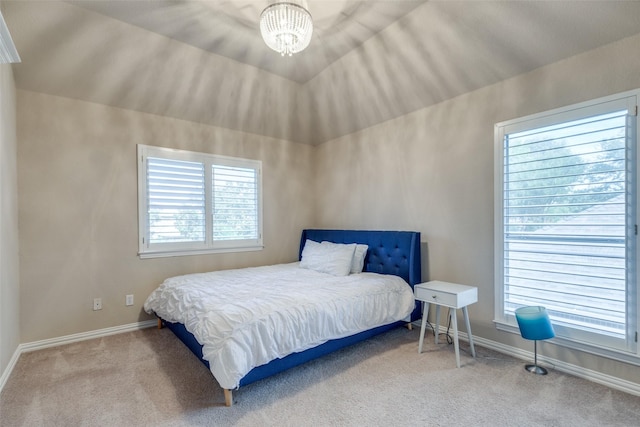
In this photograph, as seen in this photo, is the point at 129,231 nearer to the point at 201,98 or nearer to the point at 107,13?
the point at 201,98

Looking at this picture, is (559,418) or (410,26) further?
(410,26)

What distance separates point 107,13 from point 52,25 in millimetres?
443

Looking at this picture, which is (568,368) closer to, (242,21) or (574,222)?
(574,222)

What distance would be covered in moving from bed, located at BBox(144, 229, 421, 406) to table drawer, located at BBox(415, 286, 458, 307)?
0.30 metres

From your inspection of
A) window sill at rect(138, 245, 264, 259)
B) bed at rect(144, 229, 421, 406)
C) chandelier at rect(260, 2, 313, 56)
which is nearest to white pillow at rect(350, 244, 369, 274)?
bed at rect(144, 229, 421, 406)

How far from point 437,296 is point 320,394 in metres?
1.30

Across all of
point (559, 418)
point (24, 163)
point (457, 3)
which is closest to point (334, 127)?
point (457, 3)

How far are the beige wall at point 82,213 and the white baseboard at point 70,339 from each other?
0.17ft

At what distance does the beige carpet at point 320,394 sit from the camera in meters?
1.90

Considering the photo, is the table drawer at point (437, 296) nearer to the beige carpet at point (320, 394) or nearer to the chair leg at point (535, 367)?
the beige carpet at point (320, 394)

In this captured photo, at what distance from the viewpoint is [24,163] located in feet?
9.53

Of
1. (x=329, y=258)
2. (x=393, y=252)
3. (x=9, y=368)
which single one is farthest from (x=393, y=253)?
(x=9, y=368)

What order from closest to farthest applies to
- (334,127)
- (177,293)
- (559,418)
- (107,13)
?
(559,418) → (107,13) → (177,293) → (334,127)

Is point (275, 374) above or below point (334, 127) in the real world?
below
